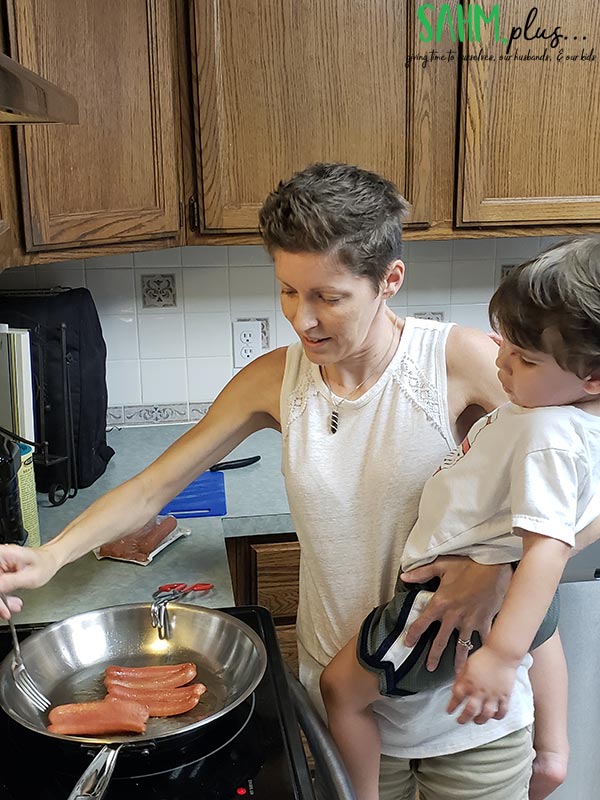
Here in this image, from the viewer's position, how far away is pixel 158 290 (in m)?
2.30

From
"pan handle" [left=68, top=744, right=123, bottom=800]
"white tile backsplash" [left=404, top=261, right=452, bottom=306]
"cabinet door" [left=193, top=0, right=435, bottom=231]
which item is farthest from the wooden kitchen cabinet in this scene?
"pan handle" [left=68, top=744, right=123, bottom=800]

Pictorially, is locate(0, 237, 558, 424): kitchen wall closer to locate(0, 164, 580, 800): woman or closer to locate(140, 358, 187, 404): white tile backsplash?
locate(140, 358, 187, 404): white tile backsplash

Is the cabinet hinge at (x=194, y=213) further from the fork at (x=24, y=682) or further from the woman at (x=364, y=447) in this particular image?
the fork at (x=24, y=682)

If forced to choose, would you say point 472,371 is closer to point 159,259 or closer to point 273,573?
point 273,573

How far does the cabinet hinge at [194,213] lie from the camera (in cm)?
189

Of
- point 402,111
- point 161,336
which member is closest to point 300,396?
point 402,111

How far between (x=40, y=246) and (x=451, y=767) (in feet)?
3.47

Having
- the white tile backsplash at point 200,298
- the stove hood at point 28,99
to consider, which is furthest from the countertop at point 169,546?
the stove hood at point 28,99

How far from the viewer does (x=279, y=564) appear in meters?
1.79

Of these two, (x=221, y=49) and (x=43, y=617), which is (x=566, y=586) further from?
(x=221, y=49)

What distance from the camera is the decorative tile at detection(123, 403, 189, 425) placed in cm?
236

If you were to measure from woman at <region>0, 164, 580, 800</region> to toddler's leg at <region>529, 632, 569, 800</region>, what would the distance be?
7 cm

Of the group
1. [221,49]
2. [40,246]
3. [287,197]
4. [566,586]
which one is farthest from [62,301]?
[566,586]

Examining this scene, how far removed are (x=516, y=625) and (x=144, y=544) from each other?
82cm
